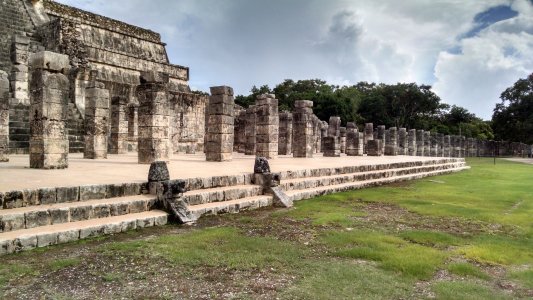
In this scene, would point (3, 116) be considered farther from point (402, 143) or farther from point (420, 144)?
point (420, 144)

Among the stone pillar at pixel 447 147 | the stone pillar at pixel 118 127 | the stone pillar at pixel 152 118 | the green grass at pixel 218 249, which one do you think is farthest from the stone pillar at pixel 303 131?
the stone pillar at pixel 447 147

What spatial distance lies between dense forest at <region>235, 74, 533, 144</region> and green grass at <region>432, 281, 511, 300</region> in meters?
39.8

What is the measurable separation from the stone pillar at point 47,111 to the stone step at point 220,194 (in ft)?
11.7

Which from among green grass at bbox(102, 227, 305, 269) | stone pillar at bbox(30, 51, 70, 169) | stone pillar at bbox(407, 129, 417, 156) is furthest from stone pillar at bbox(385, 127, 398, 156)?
green grass at bbox(102, 227, 305, 269)

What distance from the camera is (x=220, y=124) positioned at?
14.1m

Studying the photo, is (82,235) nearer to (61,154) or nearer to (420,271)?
(420,271)

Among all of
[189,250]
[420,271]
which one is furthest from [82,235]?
[420,271]

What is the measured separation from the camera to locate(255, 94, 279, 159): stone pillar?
16453 millimetres

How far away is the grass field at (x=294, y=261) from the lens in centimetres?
361

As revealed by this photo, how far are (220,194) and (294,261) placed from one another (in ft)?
10.7

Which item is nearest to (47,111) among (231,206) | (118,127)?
(231,206)

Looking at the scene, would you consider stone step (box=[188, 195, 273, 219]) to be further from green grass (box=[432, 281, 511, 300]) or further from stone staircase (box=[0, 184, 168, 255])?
green grass (box=[432, 281, 511, 300])

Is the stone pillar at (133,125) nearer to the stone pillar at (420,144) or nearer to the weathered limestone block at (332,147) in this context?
the weathered limestone block at (332,147)

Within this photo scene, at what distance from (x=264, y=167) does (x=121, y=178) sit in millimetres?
2852
